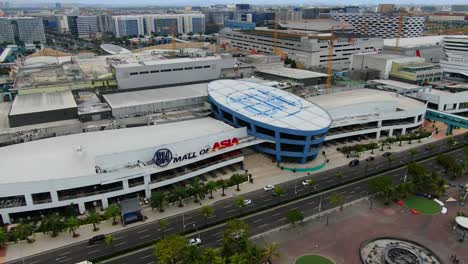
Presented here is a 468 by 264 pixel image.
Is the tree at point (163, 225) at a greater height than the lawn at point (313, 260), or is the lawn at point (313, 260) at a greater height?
the tree at point (163, 225)

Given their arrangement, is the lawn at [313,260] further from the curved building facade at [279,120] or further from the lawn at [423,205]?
the curved building facade at [279,120]

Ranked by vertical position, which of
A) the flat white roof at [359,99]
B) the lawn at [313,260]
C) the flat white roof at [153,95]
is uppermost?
the flat white roof at [153,95]

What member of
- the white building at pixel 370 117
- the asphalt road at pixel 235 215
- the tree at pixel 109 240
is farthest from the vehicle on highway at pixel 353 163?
the tree at pixel 109 240

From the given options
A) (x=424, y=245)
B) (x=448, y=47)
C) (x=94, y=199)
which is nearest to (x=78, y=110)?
(x=94, y=199)

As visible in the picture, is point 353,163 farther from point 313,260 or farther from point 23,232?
point 23,232

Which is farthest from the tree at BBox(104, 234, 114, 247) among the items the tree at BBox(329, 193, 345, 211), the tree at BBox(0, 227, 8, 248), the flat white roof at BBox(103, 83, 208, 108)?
the flat white roof at BBox(103, 83, 208, 108)
